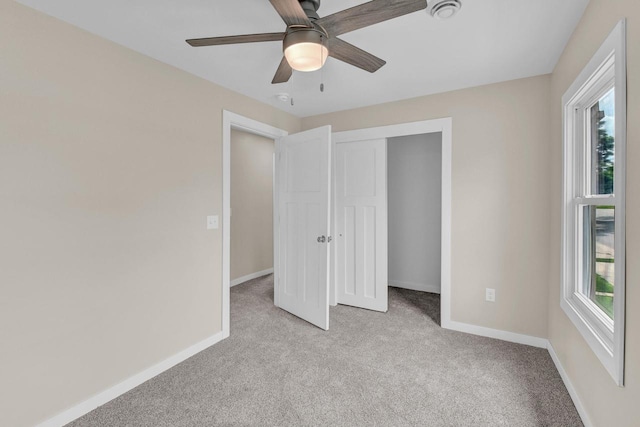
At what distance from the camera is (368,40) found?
81.7 inches

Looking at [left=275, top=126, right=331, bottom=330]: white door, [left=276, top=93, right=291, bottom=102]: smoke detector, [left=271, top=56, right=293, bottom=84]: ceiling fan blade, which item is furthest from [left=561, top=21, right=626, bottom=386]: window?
[left=276, top=93, right=291, bottom=102]: smoke detector

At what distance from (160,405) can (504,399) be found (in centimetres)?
217

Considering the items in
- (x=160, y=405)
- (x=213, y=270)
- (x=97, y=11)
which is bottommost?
(x=160, y=405)

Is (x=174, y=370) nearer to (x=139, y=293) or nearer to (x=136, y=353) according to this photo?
(x=136, y=353)

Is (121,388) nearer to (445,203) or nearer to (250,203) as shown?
(445,203)

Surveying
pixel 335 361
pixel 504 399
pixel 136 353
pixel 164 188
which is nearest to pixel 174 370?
pixel 136 353

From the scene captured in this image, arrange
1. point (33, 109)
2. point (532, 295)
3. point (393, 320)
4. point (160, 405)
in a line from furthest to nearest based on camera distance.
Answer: point (393, 320) → point (532, 295) → point (160, 405) → point (33, 109)

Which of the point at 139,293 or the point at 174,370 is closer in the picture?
the point at 139,293

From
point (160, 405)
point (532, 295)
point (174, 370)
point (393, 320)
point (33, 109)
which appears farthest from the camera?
point (393, 320)

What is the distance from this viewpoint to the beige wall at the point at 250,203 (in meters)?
4.80

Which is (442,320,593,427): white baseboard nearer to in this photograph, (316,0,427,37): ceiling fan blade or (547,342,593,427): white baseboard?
(547,342,593,427): white baseboard

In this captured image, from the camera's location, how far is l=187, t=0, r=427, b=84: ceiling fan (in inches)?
50.2

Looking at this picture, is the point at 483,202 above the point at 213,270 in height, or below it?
above

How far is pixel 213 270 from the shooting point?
2814 mm
